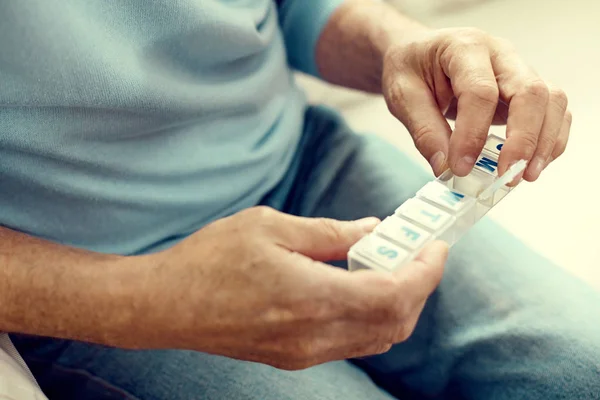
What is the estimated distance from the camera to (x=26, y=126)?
1.58ft

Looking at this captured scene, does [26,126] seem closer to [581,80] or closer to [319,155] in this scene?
[319,155]

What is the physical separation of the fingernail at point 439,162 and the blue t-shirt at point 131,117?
0.20 metres

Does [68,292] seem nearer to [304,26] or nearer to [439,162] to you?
[439,162]

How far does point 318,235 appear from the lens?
16.2 inches

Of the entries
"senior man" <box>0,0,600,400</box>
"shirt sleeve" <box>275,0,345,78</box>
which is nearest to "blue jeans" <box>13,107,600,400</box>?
"senior man" <box>0,0,600,400</box>

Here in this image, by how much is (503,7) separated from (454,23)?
14cm

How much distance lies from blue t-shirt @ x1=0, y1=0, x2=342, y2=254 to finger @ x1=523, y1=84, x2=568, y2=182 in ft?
0.92

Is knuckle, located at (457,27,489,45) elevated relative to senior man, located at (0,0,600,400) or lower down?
elevated

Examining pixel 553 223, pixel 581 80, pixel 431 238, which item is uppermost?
pixel 431 238

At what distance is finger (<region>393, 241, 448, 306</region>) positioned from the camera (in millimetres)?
392

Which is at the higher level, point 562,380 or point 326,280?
point 326,280

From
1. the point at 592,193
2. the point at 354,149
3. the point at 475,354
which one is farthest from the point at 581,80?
the point at 475,354

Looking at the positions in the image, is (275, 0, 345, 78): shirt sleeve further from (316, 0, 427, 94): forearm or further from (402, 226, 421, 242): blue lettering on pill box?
(402, 226, 421, 242): blue lettering on pill box

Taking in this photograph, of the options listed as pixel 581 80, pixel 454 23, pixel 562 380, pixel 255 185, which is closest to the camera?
pixel 562 380
